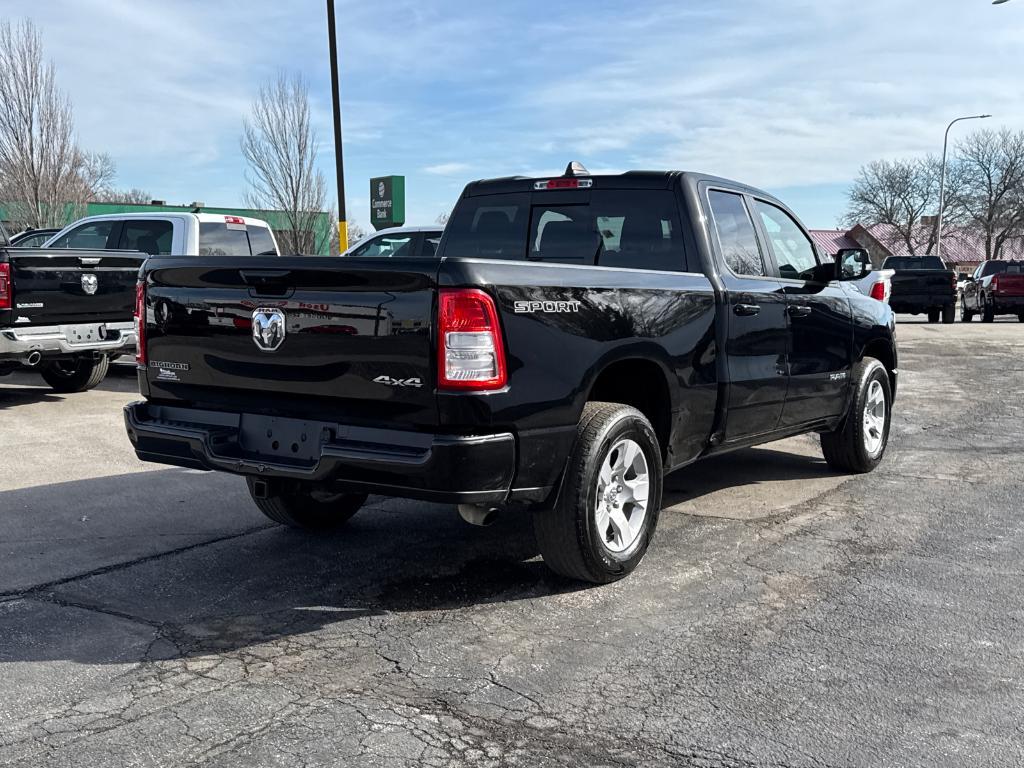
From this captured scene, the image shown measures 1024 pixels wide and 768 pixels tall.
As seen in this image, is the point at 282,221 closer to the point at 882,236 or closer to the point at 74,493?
the point at 74,493

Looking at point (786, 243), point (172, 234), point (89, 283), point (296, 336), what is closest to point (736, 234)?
point (786, 243)

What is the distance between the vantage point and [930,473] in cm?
717

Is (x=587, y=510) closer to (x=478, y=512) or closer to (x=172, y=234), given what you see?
(x=478, y=512)

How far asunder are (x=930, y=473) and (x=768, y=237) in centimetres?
231

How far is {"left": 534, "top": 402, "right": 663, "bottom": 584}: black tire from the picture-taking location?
14.0 ft

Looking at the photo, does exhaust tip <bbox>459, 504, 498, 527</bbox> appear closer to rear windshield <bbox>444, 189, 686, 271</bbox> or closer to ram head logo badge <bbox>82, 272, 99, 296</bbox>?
rear windshield <bbox>444, 189, 686, 271</bbox>

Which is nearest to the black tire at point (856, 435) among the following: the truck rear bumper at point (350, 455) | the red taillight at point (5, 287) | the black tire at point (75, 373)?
the truck rear bumper at point (350, 455)

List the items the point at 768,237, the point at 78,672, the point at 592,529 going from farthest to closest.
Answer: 1. the point at 768,237
2. the point at 592,529
3. the point at 78,672

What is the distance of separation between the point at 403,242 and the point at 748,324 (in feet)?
21.7

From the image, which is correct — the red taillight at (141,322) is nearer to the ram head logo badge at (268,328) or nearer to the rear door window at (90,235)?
the ram head logo badge at (268,328)

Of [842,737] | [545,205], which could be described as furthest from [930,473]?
[842,737]

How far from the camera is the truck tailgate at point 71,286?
9.29m

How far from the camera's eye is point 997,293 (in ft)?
89.1

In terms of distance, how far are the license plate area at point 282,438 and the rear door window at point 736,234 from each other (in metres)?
2.60
